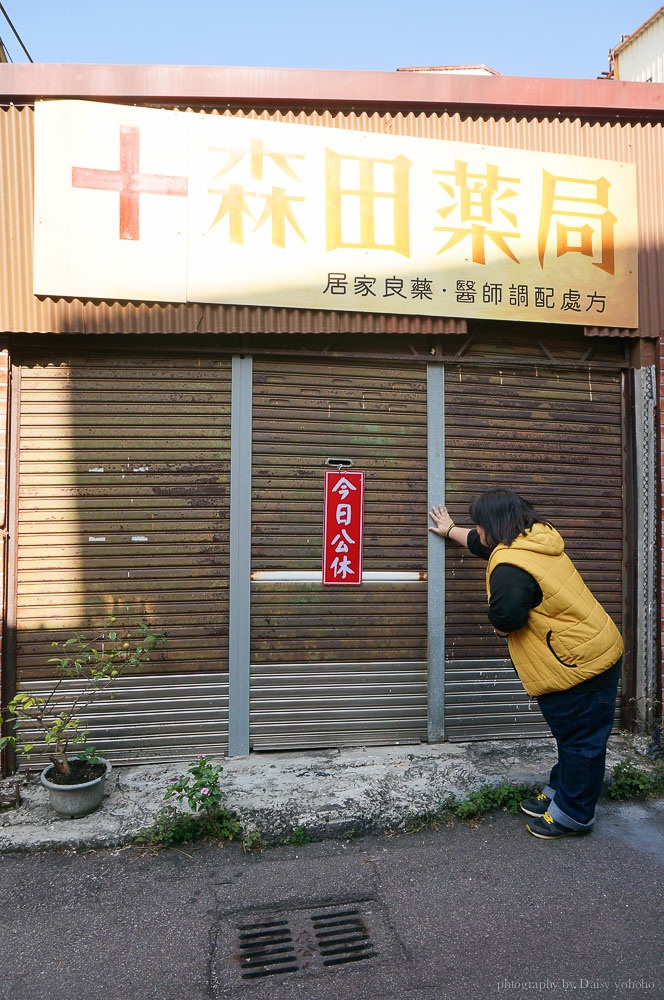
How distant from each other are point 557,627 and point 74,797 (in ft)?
10.2

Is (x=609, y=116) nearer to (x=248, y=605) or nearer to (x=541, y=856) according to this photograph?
(x=248, y=605)

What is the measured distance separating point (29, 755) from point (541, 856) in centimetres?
347

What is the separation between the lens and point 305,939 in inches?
120

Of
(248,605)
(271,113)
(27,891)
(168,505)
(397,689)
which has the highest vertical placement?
(271,113)

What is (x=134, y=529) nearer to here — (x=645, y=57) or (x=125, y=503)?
(x=125, y=503)

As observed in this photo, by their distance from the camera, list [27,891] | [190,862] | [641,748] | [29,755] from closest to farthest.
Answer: [27,891], [190,862], [29,755], [641,748]

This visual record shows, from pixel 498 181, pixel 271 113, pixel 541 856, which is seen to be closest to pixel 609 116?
pixel 498 181

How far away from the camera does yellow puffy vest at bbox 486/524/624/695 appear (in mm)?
3680

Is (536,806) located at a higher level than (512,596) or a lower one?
lower

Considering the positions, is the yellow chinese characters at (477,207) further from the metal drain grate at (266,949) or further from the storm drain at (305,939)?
the metal drain grate at (266,949)

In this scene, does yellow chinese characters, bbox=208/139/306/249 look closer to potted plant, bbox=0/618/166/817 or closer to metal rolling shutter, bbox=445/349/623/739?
metal rolling shutter, bbox=445/349/623/739

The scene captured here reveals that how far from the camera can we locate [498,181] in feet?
16.5

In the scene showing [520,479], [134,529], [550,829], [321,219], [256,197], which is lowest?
[550,829]

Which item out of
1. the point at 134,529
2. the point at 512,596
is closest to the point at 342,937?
the point at 512,596
